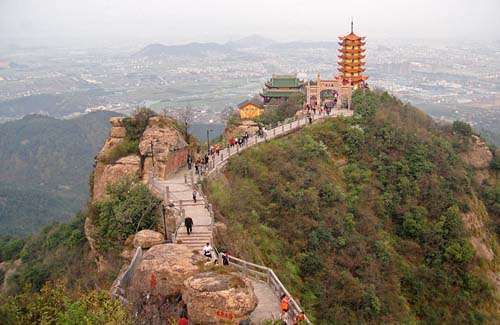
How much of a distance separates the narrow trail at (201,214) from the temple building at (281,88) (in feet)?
56.0

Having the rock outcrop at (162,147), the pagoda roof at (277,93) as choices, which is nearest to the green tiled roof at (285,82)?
the pagoda roof at (277,93)

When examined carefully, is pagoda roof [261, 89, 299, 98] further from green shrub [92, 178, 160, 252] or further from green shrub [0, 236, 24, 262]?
green shrub [92, 178, 160, 252]

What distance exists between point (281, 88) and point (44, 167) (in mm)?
66725

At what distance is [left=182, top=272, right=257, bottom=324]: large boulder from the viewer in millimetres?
11820

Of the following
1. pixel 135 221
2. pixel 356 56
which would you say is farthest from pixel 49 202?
pixel 135 221

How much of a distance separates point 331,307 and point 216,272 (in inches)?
359

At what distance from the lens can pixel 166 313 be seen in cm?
1278

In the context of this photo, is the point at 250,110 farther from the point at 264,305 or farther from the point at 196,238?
the point at 264,305

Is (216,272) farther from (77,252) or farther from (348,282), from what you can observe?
(77,252)

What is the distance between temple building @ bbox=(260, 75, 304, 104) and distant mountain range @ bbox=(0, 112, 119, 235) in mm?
38936

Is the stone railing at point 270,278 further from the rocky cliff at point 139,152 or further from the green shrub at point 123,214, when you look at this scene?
the rocky cliff at point 139,152

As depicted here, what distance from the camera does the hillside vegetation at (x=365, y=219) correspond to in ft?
71.1

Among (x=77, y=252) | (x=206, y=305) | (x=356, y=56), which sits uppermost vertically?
(x=356, y=56)

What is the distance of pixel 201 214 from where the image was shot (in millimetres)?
20312
